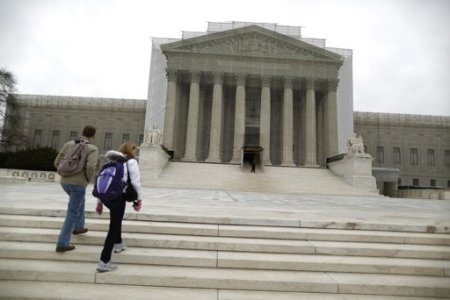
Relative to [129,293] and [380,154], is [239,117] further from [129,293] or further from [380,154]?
[129,293]

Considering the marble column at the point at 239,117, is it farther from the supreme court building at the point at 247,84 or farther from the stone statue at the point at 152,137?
the stone statue at the point at 152,137

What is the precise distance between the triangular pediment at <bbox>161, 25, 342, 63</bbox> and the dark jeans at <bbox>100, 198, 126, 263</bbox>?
3210 centimetres

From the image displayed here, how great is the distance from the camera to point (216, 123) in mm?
32969

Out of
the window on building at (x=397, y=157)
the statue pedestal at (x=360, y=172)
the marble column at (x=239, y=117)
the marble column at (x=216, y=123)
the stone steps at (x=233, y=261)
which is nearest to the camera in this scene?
the stone steps at (x=233, y=261)

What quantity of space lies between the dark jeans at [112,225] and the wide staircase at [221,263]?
0.24m

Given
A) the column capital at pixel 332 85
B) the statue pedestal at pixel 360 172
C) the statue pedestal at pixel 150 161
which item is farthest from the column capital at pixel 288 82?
the statue pedestal at pixel 150 161

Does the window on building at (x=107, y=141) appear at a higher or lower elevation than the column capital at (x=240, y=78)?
lower

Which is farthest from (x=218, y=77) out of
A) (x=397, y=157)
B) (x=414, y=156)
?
(x=414, y=156)

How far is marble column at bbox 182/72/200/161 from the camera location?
32.3m

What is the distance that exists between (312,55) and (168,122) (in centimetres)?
1704

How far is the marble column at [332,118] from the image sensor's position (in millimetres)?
34250

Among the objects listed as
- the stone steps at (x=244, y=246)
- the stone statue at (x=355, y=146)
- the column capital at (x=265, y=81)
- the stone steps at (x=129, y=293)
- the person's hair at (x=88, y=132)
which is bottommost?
the stone steps at (x=129, y=293)

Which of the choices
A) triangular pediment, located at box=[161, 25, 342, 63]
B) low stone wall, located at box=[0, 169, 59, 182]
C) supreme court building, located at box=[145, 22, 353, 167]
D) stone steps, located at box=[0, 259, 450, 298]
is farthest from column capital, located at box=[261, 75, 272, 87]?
stone steps, located at box=[0, 259, 450, 298]

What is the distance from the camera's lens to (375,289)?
388 centimetres
